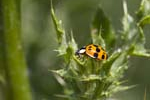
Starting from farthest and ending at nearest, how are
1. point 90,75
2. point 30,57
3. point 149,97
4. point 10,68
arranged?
1. point 149,97
2. point 30,57
3. point 10,68
4. point 90,75

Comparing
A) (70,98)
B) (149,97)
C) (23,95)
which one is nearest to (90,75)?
(70,98)

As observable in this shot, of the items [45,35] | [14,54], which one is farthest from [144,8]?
[45,35]

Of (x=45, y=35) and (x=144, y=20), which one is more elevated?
(x=144, y=20)

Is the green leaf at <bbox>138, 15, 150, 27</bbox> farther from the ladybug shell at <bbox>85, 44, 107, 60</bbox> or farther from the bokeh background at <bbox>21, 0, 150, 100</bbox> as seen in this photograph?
the bokeh background at <bbox>21, 0, 150, 100</bbox>

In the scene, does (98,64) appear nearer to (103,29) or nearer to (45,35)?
(103,29)

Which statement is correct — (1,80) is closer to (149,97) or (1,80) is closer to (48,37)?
(48,37)

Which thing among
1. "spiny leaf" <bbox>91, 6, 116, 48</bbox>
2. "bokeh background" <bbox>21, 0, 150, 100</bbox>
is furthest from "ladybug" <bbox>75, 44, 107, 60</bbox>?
"bokeh background" <bbox>21, 0, 150, 100</bbox>

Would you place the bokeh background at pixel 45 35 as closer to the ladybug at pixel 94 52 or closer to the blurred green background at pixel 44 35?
the blurred green background at pixel 44 35
